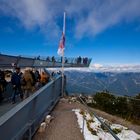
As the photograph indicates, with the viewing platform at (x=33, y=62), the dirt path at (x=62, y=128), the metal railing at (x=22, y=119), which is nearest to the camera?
the metal railing at (x=22, y=119)

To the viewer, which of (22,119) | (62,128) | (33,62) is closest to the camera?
(22,119)

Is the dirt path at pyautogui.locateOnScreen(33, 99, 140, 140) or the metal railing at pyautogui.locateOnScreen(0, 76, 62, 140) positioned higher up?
the metal railing at pyautogui.locateOnScreen(0, 76, 62, 140)

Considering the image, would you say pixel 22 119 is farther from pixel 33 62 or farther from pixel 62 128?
pixel 33 62

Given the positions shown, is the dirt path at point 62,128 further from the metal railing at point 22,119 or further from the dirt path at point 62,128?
the metal railing at point 22,119

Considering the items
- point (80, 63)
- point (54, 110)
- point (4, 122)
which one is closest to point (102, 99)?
point (80, 63)

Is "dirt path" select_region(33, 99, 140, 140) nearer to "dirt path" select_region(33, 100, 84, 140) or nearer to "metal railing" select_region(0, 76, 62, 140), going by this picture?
"dirt path" select_region(33, 100, 84, 140)

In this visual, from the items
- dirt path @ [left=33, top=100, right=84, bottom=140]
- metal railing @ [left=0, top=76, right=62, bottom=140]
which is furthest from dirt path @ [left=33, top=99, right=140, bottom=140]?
metal railing @ [left=0, top=76, right=62, bottom=140]

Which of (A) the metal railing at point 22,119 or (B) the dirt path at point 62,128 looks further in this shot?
(B) the dirt path at point 62,128

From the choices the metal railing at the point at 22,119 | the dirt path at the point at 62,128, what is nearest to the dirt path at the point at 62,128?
the dirt path at the point at 62,128

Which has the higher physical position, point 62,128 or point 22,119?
point 22,119

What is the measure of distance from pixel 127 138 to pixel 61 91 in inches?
379

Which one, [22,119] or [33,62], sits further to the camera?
[33,62]

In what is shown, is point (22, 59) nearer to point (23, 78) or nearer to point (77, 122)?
point (23, 78)

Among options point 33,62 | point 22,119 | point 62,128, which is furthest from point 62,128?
point 33,62
